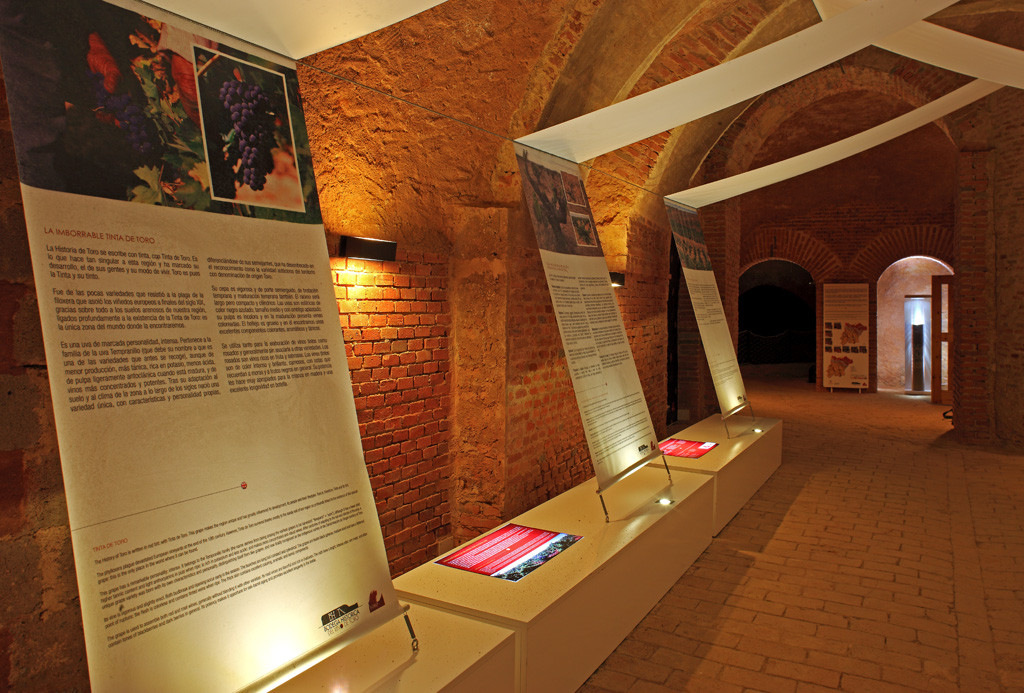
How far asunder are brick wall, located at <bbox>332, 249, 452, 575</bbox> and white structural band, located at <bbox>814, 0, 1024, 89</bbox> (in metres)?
3.38

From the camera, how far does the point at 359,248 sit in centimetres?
352

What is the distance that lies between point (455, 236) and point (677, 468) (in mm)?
2271

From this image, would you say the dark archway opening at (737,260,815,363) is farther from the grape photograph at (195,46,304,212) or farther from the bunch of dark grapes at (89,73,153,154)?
the bunch of dark grapes at (89,73,153,154)

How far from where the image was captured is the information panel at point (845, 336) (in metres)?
12.4

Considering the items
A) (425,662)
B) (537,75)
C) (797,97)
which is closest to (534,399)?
(537,75)

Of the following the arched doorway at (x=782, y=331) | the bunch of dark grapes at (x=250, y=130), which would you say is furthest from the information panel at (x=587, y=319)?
the arched doorway at (x=782, y=331)

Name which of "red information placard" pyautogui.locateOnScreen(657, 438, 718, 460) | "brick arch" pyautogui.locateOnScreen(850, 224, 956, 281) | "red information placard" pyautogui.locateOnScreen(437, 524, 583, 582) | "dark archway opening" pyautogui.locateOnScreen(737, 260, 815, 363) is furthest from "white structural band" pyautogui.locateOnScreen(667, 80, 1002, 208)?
"dark archway opening" pyautogui.locateOnScreen(737, 260, 815, 363)

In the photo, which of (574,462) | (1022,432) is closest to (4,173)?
(574,462)

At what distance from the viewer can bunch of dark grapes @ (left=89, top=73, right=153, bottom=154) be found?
5.29ft

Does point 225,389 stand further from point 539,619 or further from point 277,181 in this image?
point 539,619

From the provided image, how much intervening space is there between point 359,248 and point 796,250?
11418 millimetres

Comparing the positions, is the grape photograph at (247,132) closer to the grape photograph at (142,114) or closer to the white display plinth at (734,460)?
the grape photograph at (142,114)

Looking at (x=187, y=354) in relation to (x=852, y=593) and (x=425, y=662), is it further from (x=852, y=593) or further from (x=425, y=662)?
(x=852, y=593)

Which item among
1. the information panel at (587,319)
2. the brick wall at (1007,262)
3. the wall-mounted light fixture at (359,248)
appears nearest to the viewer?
the wall-mounted light fixture at (359,248)
